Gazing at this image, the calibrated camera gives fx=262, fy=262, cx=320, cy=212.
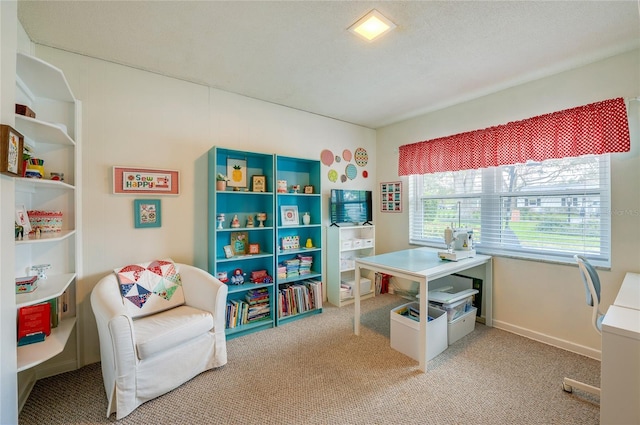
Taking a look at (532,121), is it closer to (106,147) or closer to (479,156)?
(479,156)

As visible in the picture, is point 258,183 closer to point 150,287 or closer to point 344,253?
point 150,287

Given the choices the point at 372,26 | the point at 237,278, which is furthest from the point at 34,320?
the point at 372,26

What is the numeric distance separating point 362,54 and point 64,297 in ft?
9.61

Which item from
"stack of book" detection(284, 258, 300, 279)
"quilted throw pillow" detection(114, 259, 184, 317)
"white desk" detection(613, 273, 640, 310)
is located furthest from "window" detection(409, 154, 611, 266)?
"quilted throw pillow" detection(114, 259, 184, 317)

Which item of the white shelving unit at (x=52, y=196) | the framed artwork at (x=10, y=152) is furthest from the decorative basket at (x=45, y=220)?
the framed artwork at (x=10, y=152)

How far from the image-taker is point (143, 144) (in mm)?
2309

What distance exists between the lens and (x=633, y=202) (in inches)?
77.9

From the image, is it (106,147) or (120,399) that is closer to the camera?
(120,399)

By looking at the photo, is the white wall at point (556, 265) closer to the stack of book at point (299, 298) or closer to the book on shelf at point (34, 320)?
the stack of book at point (299, 298)

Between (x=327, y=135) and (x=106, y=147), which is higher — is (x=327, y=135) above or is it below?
above

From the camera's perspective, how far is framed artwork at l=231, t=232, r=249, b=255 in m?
2.76

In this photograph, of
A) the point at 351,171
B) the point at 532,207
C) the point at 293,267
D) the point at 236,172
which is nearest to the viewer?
the point at 532,207

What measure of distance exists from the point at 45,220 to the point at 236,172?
57.4 inches

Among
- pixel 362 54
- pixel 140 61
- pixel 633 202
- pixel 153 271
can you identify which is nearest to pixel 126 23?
pixel 140 61
